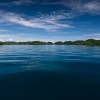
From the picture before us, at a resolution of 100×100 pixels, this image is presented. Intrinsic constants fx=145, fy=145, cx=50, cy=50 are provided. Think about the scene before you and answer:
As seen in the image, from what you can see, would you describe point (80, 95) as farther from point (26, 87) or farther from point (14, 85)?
point (14, 85)

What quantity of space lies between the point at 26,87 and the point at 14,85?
1385 mm

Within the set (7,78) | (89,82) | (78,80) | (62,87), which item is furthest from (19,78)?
(89,82)

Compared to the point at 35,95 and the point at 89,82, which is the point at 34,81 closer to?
the point at 35,95

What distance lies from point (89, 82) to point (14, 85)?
7.54 m

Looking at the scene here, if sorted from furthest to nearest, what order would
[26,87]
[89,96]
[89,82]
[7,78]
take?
[7,78] → [89,82] → [26,87] → [89,96]

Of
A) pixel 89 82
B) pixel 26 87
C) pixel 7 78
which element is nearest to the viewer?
pixel 26 87

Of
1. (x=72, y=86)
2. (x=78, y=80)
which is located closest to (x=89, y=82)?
(x=78, y=80)

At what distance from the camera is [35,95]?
11805mm

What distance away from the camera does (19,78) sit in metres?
16.0

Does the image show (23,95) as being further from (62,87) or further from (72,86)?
(72,86)

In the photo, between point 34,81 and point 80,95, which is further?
point 34,81

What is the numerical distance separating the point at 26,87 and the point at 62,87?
3.35 m

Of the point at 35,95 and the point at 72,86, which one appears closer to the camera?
the point at 35,95

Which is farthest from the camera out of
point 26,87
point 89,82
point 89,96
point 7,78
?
point 7,78
